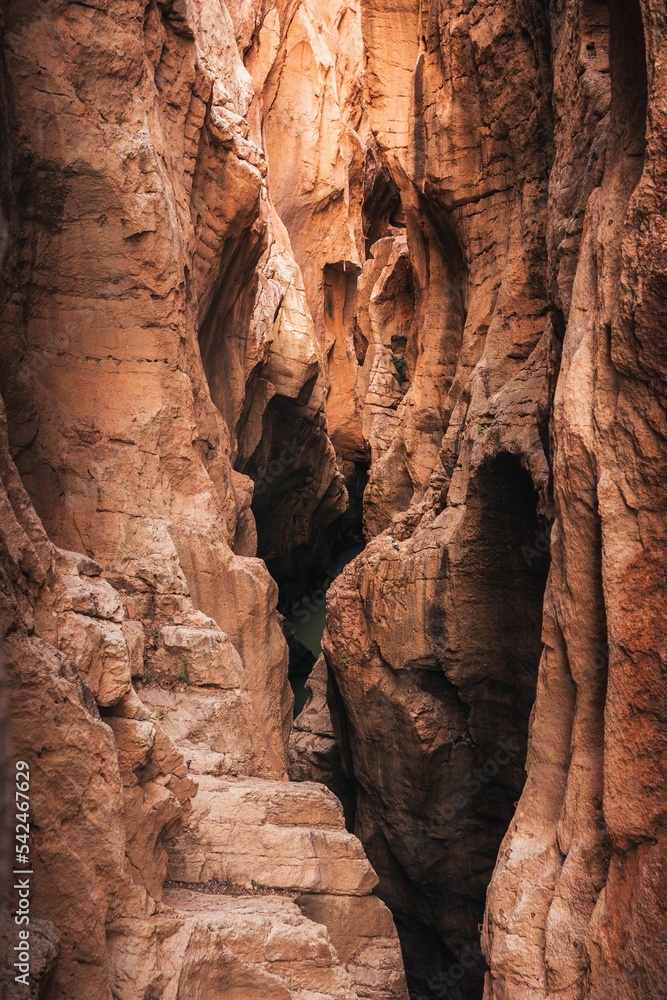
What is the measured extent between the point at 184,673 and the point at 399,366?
13278mm

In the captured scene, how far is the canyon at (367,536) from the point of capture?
5906 millimetres

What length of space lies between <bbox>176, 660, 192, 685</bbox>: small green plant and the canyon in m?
0.10

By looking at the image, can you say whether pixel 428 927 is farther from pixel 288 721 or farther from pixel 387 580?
pixel 387 580

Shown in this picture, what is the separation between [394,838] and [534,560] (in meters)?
4.92

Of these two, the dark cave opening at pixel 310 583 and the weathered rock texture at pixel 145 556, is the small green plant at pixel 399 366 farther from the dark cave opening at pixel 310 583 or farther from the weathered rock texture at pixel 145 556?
the weathered rock texture at pixel 145 556

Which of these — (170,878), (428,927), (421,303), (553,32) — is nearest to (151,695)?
(170,878)

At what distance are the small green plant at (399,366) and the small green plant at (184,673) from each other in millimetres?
13201

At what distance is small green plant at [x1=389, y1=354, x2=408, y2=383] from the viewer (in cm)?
2225

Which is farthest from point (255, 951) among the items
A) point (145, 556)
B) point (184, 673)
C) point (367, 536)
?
point (367, 536)

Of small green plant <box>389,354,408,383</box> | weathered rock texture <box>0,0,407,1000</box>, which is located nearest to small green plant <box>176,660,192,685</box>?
weathered rock texture <box>0,0,407,1000</box>

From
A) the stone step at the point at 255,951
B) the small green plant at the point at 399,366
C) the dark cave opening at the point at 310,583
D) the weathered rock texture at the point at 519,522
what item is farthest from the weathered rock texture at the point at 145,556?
the dark cave opening at the point at 310,583

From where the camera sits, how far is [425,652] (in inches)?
Result: 504

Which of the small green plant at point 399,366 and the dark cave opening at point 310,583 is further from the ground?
the small green plant at point 399,366

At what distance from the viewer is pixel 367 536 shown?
19.0 metres
